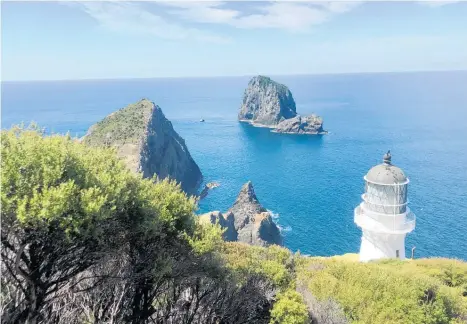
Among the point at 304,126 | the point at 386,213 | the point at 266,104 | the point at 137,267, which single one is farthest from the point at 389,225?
the point at 266,104

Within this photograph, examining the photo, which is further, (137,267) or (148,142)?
(148,142)

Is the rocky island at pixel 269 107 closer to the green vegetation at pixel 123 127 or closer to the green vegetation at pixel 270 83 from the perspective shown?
the green vegetation at pixel 270 83

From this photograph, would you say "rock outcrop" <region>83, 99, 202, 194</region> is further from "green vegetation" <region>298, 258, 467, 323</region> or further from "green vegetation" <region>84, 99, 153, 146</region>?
"green vegetation" <region>298, 258, 467, 323</region>

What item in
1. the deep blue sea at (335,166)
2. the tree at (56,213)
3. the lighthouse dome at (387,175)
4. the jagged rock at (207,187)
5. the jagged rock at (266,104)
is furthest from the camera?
the jagged rock at (266,104)

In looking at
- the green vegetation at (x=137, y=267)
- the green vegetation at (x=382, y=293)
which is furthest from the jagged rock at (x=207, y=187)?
the green vegetation at (x=382, y=293)

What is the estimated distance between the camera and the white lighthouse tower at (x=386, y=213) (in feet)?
67.1

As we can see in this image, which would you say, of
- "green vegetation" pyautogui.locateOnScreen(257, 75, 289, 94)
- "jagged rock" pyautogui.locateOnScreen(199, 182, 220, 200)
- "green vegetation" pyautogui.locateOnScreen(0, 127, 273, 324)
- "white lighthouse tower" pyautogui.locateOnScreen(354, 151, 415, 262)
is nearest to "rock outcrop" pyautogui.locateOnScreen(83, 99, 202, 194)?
"jagged rock" pyautogui.locateOnScreen(199, 182, 220, 200)

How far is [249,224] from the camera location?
45781 mm

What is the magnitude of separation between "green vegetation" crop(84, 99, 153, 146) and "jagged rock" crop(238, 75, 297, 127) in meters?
70.8

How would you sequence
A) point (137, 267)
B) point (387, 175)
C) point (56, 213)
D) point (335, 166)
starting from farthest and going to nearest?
point (335, 166), point (387, 175), point (137, 267), point (56, 213)

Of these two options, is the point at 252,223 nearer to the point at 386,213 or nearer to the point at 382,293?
the point at 386,213

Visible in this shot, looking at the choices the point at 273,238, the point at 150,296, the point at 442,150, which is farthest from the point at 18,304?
the point at 442,150

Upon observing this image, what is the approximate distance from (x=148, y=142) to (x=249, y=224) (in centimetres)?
2737

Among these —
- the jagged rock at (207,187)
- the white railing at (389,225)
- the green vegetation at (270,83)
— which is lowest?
the jagged rock at (207,187)
